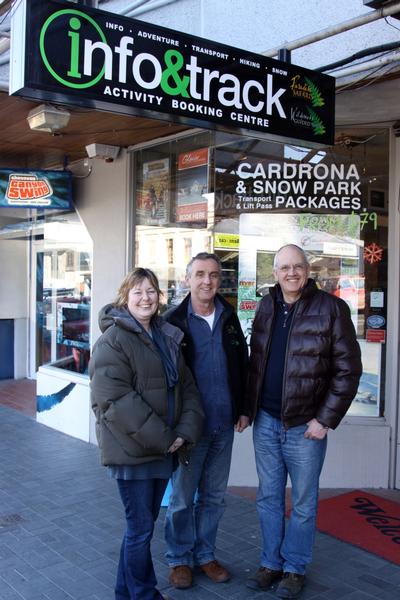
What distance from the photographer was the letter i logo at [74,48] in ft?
10.6

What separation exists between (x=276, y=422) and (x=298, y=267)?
90 centimetres

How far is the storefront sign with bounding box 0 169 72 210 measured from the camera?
7.30 meters

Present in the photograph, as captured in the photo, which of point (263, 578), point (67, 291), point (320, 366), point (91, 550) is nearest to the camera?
point (320, 366)

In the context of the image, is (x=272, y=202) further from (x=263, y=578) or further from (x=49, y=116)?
(x=263, y=578)

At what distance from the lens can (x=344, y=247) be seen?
5.63m

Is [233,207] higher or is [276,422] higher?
[233,207]

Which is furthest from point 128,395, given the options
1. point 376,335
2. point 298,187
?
point 298,187

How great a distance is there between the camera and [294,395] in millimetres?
3455

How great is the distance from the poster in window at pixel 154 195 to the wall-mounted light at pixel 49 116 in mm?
1470

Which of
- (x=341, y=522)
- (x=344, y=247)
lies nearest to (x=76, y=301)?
(x=344, y=247)

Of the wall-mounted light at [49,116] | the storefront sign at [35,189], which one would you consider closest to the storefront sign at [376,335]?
the wall-mounted light at [49,116]

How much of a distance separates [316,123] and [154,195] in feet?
9.33

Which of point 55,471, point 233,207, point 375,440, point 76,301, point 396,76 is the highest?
point 396,76

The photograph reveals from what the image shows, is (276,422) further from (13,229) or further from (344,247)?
(13,229)
